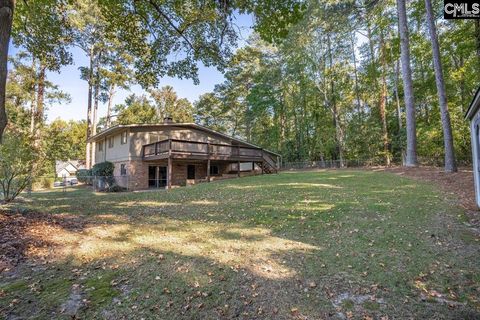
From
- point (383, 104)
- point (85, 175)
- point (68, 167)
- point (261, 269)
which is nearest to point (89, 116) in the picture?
point (85, 175)

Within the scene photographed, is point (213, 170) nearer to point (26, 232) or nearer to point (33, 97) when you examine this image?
point (26, 232)

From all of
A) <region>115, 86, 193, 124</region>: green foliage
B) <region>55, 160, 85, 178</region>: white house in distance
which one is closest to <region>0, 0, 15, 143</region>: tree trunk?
<region>115, 86, 193, 124</region>: green foliage

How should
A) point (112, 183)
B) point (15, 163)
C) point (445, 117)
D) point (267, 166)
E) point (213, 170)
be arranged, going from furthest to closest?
point (267, 166) < point (213, 170) < point (112, 183) < point (445, 117) < point (15, 163)

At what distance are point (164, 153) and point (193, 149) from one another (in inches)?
83.5

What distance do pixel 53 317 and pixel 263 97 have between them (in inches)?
1339

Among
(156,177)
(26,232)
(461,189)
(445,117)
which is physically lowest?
(26,232)

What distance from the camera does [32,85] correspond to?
24.0 m

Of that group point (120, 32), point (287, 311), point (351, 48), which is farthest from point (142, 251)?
point (351, 48)

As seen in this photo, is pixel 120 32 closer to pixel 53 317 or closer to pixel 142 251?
pixel 142 251

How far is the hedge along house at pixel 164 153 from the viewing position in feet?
57.2

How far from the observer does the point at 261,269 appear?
153 inches

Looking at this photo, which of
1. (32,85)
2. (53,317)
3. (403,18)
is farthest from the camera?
(32,85)

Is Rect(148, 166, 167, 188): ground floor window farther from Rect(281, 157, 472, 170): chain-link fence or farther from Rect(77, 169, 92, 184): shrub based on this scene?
Rect(281, 157, 472, 170): chain-link fence

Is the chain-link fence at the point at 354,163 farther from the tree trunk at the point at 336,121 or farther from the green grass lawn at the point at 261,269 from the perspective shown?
the green grass lawn at the point at 261,269
